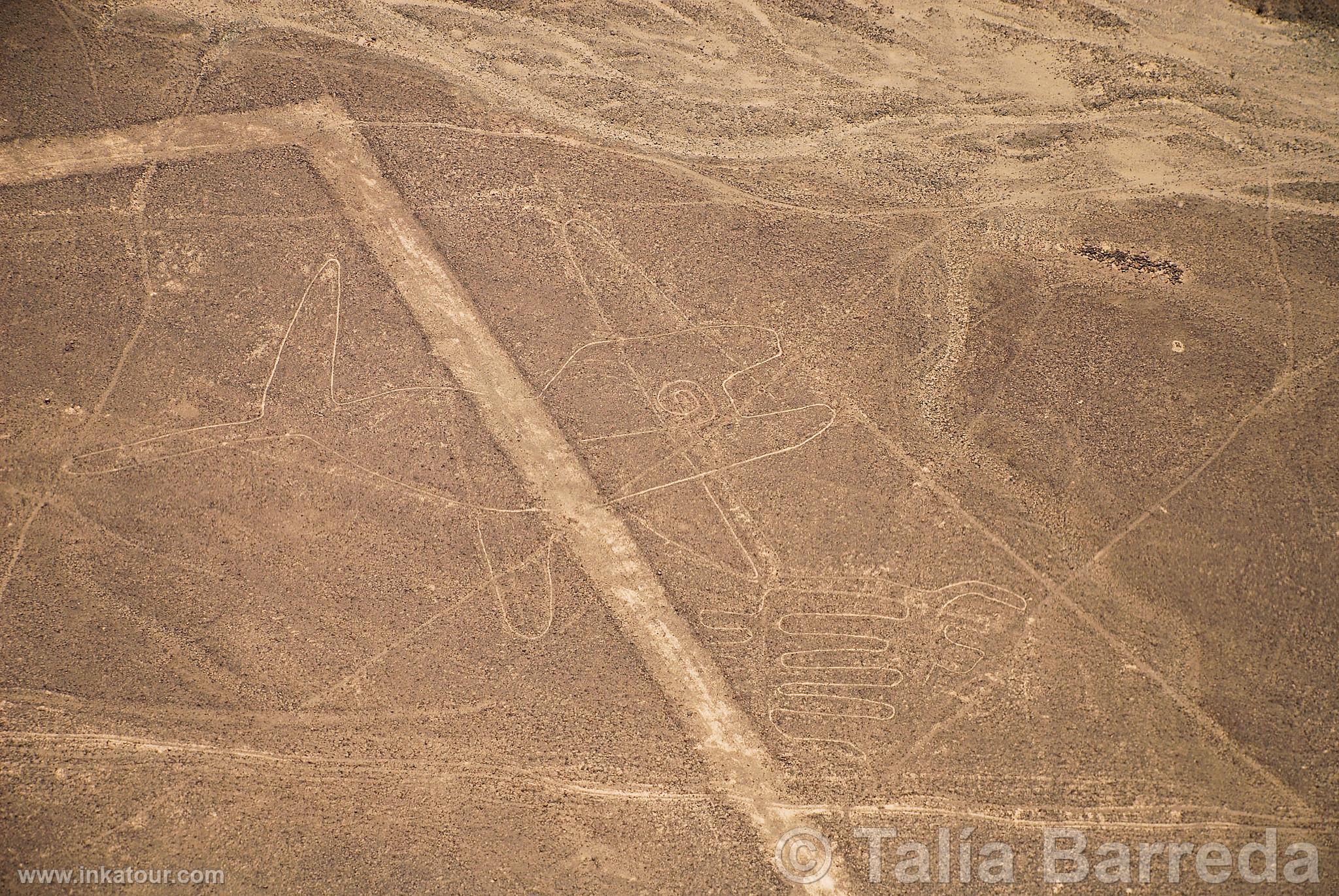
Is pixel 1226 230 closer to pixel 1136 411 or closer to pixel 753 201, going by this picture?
pixel 1136 411

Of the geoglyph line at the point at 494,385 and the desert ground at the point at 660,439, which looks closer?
the desert ground at the point at 660,439

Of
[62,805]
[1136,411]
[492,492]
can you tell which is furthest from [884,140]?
[62,805]

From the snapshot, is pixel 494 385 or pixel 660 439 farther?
pixel 494 385

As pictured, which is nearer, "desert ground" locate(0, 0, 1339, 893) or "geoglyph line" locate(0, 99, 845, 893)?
"desert ground" locate(0, 0, 1339, 893)
